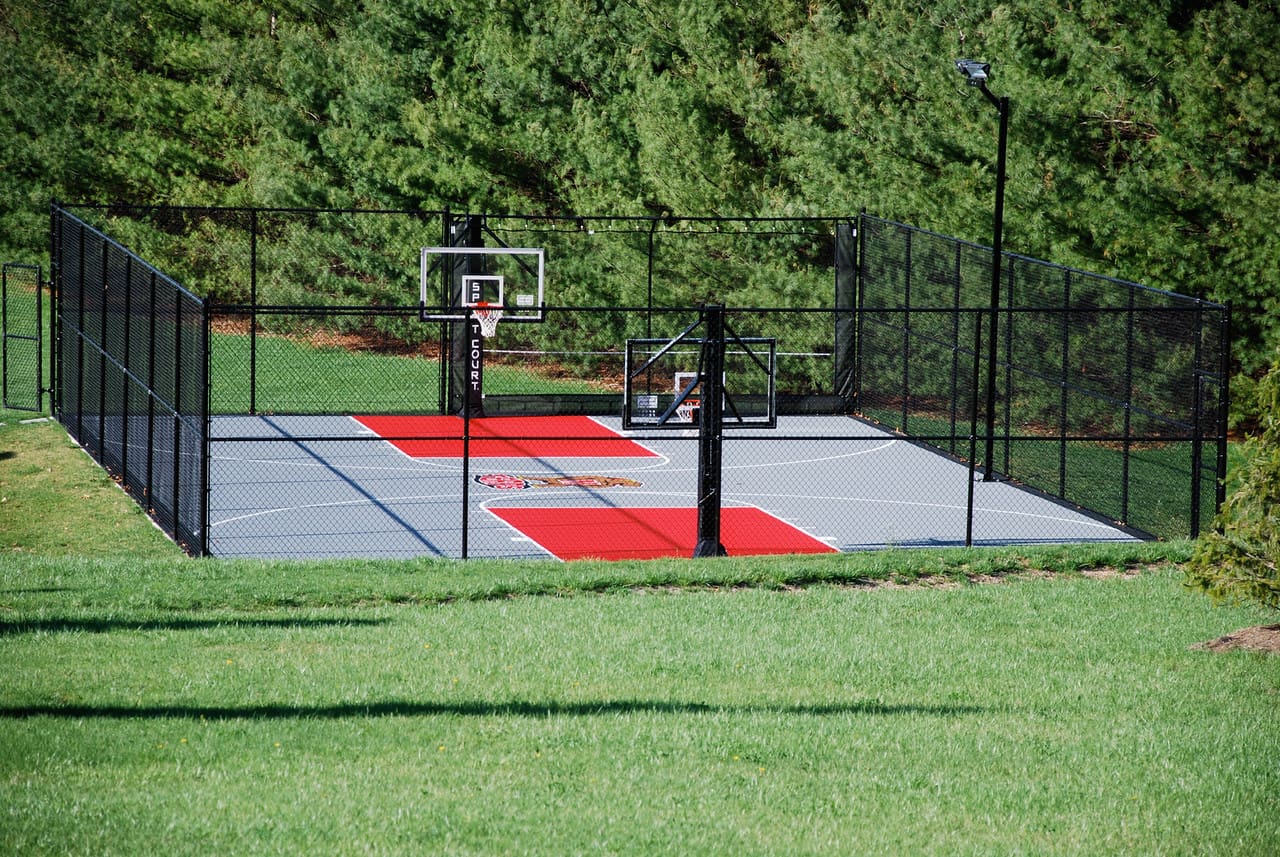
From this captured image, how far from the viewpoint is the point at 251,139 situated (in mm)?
39312

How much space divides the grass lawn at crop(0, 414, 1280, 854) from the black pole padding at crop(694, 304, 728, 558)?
5.71 ft

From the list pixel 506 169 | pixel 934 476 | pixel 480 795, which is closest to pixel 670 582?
pixel 480 795

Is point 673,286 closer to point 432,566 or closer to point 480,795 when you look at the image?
point 432,566

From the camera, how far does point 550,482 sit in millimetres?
20859

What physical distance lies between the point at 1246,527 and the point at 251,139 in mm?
32637

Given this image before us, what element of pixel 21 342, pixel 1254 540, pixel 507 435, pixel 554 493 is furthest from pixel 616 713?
pixel 21 342

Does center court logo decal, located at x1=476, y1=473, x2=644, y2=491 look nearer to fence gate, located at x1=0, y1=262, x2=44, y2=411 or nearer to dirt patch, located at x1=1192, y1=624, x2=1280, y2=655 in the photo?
fence gate, located at x1=0, y1=262, x2=44, y2=411

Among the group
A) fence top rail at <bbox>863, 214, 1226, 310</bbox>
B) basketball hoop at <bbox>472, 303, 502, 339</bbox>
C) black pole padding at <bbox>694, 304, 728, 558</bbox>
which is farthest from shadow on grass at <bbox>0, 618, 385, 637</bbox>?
basketball hoop at <bbox>472, 303, 502, 339</bbox>

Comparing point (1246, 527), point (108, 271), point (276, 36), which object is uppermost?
point (276, 36)

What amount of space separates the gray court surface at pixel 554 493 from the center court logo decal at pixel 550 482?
1.2 inches

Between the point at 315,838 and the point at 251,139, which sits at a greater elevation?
the point at 251,139

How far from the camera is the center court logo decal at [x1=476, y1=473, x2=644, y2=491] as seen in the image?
2052cm

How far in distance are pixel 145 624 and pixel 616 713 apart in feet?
13.7

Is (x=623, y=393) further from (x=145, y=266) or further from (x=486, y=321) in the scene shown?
(x=145, y=266)
